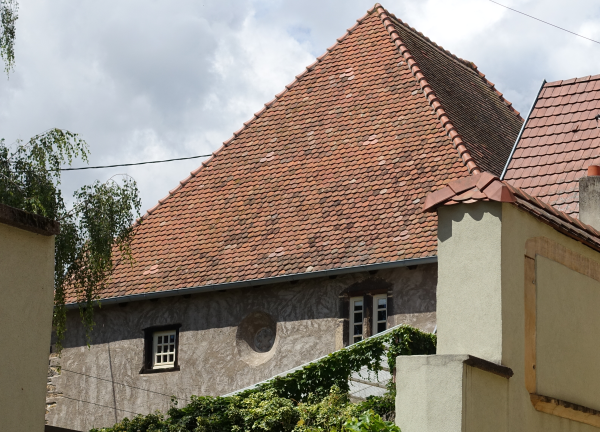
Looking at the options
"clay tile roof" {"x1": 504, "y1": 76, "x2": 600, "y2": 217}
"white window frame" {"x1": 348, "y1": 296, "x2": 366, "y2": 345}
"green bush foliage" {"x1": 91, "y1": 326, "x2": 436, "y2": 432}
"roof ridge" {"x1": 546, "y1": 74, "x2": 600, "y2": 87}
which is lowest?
"green bush foliage" {"x1": 91, "y1": 326, "x2": 436, "y2": 432}

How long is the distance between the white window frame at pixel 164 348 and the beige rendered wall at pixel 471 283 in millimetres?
11383

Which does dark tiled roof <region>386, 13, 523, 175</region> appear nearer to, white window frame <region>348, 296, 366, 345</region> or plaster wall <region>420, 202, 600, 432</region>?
white window frame <region>348, 296, 366, 345</region>

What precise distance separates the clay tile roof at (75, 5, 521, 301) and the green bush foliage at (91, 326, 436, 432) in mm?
2478

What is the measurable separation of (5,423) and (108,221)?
9105 millimetres

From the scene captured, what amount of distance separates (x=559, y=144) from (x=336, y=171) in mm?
6225

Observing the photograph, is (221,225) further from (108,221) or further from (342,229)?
(108,221)

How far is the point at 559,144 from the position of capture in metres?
13.9

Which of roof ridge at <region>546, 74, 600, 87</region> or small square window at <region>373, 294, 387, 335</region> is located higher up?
roof ridge at <region>546, 74, 600, 87</region>

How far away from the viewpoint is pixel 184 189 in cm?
2175

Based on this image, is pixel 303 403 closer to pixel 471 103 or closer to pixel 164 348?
pixel 164 348

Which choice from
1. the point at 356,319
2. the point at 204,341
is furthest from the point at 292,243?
the point at 204,341

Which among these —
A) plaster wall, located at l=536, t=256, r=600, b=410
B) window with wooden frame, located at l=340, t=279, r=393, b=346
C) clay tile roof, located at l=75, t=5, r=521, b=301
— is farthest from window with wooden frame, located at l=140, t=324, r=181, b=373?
plaster wall, located at l=536, t=256, r=600, b=410

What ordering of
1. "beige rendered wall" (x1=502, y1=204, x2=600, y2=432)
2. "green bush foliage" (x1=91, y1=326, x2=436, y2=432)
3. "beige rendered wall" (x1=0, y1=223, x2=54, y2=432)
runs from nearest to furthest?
"beige rendered wall" (x1=0, y1=223, x2=54, y2=432)
"beige rendered wall" (x1=502, y1=204, x2=600, y2=432)
"green bush foliage" (x1=91, y1=326, x2=436, y2=432)

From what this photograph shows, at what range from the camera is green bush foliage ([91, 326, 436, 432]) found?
1220 centimetres
